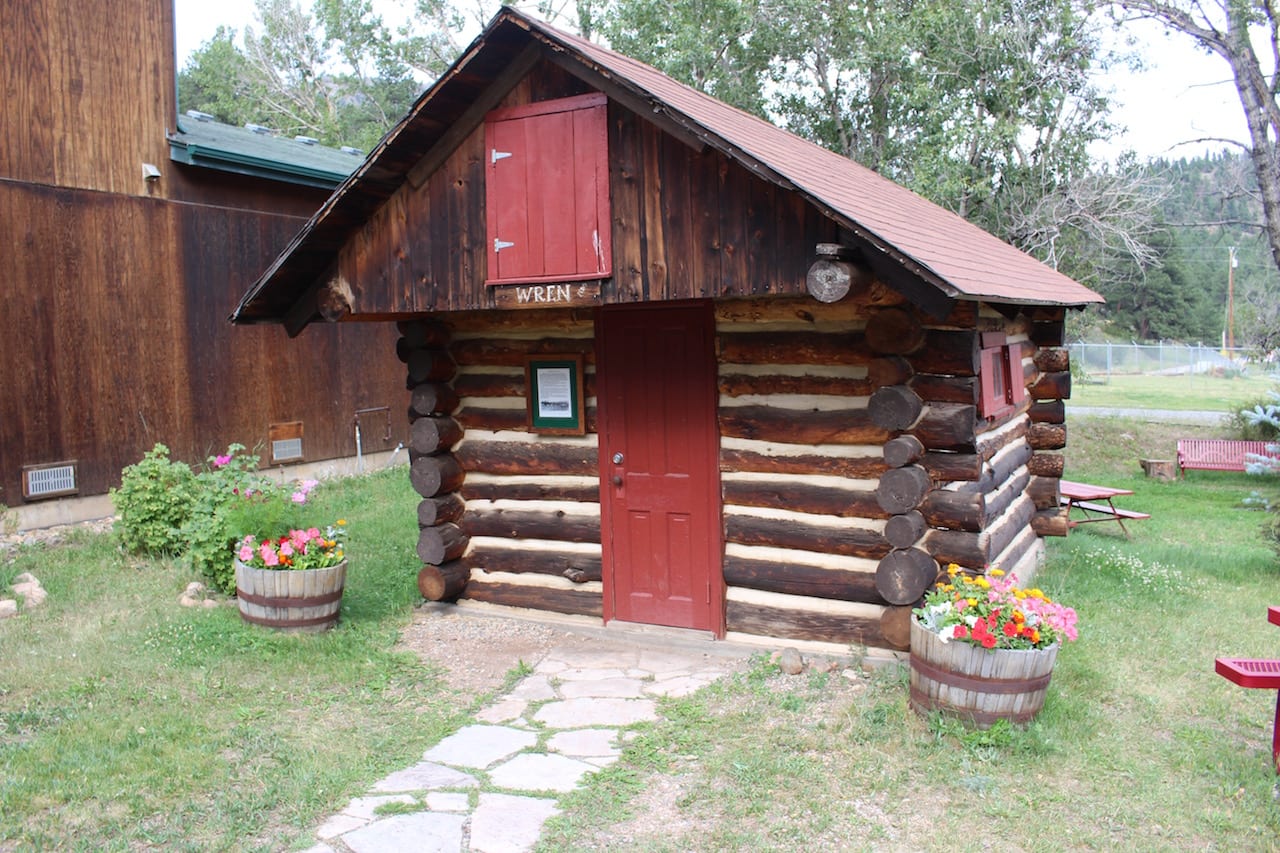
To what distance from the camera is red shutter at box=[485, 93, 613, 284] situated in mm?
6543

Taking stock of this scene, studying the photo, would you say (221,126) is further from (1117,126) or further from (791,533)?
(1117,126)

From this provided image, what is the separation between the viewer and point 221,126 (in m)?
15.3

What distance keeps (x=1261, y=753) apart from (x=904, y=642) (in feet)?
6.64

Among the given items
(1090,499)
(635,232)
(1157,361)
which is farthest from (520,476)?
(1157,361)

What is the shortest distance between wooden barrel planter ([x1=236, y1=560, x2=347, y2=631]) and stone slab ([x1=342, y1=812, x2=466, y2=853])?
2782mm

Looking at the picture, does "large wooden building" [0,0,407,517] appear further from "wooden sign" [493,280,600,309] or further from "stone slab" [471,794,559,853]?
"stone slab" [471,794,559,853]

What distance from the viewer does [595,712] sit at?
6238 millimetres

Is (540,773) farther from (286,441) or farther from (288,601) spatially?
(286,441)

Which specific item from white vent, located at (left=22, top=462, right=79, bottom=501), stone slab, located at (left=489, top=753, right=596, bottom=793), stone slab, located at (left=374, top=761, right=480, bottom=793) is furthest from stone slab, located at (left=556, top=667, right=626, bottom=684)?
white vent, located at (left=22, top=462, right=79, bottom=501)

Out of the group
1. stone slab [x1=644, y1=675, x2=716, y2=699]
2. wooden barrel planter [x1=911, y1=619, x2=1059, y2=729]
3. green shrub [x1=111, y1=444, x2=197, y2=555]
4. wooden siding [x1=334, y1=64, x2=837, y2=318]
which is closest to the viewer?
wooden barrel planter [x1=911, y1=619, x2=1059, y2=729]

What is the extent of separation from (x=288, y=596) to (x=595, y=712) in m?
2.55

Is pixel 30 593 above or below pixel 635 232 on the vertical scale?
below

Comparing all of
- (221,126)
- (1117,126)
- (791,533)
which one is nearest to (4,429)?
(221,126)

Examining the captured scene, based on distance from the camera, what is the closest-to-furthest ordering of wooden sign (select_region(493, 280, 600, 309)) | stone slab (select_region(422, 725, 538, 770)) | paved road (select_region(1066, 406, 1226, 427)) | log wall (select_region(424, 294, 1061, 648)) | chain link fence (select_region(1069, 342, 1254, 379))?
stone slab (select_region(422, 725, 538, 770)), log wall (select_region(424, 294, 1061, 648)), wooden sign (select_region(493, 280, 600, 309)), paved road (select_region(1066, 406, 1226, 427)), chain link fence (select_region(1069, 342, 1254, 379))
